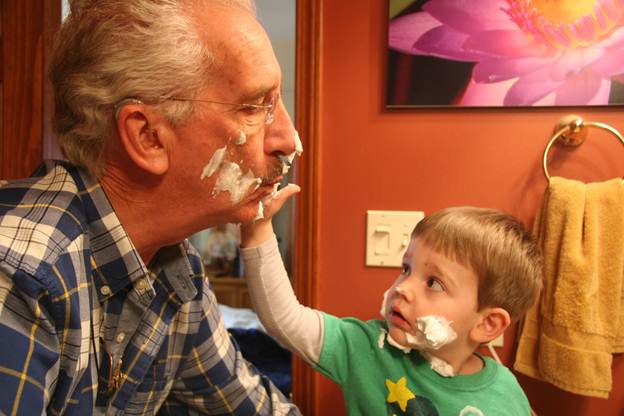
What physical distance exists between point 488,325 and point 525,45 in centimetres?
63

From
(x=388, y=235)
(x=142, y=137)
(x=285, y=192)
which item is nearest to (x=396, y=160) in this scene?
(x=388, y=235)

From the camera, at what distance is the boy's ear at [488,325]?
2.77 ft

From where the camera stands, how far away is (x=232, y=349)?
986mm

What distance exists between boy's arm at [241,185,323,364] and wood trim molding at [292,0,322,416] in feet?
0.79

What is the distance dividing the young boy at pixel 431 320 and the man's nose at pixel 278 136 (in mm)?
140

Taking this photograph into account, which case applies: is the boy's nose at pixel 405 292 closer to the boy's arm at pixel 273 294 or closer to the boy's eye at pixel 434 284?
the boy's eye at pixel 434 284

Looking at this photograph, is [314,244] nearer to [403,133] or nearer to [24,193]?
[403,133]

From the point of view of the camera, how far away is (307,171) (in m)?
1.14

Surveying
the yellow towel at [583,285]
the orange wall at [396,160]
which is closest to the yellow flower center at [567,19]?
the orange wall at [396,160]

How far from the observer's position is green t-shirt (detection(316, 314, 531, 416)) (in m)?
0.84

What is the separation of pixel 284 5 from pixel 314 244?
1.80 metres

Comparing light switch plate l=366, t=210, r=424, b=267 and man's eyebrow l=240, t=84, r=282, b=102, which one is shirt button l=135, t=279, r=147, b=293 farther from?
light switch plate l=366, t=210, r=424, b=267

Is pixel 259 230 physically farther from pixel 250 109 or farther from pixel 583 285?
pixel 583 285

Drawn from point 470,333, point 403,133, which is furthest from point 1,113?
point 470,333
